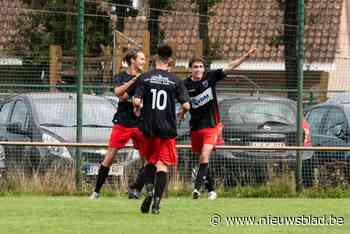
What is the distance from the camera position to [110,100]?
18.1 metres

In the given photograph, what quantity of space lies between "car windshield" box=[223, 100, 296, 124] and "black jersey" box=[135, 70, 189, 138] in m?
5.13

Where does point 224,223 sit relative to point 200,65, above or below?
below

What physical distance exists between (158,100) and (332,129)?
6.21 metres

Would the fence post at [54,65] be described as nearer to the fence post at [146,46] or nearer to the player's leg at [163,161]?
the fence post at [146,46]

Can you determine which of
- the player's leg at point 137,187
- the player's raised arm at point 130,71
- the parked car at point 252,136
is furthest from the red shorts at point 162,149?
the parked car at point 252,136

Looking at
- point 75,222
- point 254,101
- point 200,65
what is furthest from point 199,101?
point 75,222

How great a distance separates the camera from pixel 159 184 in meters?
12.8

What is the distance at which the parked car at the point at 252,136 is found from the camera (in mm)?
17484

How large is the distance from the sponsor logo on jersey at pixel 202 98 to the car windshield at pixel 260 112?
239cm

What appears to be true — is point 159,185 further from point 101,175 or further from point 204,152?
point 204,152

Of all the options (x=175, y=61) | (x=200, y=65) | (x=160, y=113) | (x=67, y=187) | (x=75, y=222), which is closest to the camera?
(x=75, y=222)

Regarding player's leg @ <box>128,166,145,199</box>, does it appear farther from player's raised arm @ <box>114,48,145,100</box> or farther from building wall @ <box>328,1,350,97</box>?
building wall @ <box>328,1,350,97</box>

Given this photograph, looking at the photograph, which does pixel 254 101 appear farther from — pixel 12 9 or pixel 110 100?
pixel 12 9

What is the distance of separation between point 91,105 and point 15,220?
229 inches
